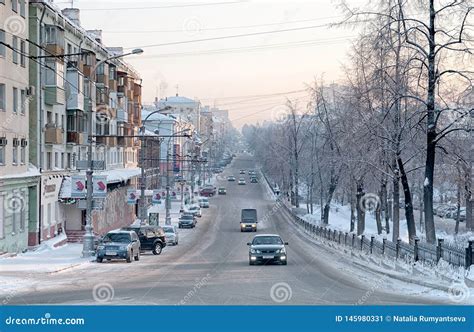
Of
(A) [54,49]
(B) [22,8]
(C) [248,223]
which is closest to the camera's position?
(B) [22,8]

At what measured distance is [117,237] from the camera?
Answer: 36.3 m

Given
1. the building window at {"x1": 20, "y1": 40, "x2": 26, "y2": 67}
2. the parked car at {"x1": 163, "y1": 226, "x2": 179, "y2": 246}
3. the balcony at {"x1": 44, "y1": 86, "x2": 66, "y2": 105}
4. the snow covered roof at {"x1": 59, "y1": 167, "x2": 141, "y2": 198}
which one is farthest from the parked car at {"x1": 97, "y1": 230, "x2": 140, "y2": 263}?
the parked car at {"x1": 163, "y1": 226, "x2": 179, "y2": 246}

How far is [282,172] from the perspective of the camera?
383 feet

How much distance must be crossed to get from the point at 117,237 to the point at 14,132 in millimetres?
8241

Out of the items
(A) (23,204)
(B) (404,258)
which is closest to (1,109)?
(A) (23,204)

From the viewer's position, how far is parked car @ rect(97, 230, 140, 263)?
3456cm

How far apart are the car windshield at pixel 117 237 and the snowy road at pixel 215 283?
4.59 ft

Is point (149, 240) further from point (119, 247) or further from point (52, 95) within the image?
point (52, 95)

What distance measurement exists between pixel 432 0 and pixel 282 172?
88.9 metres

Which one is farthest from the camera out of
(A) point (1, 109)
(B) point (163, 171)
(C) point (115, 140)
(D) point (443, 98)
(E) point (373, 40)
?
(B) point (163, 171)

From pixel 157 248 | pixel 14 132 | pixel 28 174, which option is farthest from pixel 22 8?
pixel 157 248

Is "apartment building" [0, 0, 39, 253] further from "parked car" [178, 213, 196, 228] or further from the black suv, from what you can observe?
"parked car" [178, 213, 196, 228]
